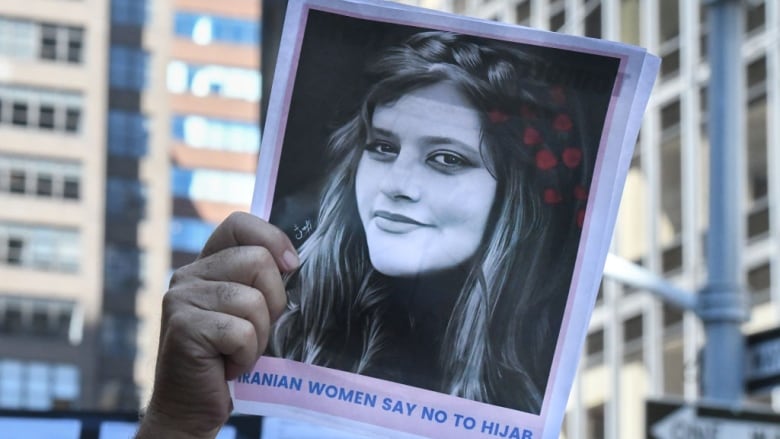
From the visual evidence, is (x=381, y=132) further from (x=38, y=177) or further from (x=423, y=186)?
(x=38, y=177)

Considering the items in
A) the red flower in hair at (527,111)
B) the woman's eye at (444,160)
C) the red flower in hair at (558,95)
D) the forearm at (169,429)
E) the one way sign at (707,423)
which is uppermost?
the red flower in hair at (558,95)

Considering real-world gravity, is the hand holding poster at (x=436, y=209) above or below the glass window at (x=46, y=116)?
above

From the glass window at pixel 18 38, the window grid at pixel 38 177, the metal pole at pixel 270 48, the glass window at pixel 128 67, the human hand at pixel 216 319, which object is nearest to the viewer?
the human hand at pixel 216 319

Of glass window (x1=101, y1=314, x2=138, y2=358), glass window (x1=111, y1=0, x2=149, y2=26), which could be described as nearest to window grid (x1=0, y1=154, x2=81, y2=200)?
glass window (x1=101, y1=314, x2=138, y2=358)

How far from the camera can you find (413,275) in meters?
2.41

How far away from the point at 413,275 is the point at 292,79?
30 cm

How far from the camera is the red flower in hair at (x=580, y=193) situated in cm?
240

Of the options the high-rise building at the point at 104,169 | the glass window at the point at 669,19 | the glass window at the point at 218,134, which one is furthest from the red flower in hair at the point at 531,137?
the glass window at the point at 218,134

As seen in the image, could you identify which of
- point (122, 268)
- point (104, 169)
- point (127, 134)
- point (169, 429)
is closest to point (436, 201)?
point (169, 429)

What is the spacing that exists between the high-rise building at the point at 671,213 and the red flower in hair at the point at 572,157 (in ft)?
75.4

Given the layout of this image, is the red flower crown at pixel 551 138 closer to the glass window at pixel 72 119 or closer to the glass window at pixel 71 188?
the glass window at pixel 71 188

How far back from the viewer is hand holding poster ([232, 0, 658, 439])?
7.80 ft

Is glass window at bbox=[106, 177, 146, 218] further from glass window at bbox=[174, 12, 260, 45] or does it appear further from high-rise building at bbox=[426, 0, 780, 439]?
high-rise building at bbox=[426, 0, 780, 439]

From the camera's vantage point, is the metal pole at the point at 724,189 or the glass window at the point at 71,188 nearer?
the metal pole at the point at 724,189
